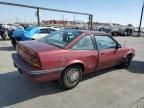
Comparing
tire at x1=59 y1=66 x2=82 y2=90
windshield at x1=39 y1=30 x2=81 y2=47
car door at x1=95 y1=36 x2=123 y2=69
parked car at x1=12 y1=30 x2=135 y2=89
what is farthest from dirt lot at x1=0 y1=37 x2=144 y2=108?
windshield at x1=39 y1=30 x2=81 y2=47

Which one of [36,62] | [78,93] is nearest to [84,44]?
[78,93]

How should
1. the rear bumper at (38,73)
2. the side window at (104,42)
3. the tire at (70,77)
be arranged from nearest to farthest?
1. the rear bumper at (38,73)
2. the tire at (70,77)
3. the side window at (104,42)

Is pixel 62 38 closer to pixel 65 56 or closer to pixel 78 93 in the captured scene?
pixel 65 56

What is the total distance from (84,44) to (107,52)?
0.95 metres

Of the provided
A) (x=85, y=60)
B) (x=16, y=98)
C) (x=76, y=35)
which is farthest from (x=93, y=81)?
(x=16, y=98)

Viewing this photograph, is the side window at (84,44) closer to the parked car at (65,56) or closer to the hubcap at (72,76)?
the parked car at (65,56)

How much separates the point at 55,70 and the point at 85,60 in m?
0.96

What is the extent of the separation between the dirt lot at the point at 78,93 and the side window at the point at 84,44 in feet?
3.46

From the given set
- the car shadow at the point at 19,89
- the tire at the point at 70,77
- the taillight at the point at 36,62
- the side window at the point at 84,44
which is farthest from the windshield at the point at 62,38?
the car shadow at the point at 19,89

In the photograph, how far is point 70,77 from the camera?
4.14 m

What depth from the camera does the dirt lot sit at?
353cm

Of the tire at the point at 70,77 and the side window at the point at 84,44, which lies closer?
the tire at the point at 70,77

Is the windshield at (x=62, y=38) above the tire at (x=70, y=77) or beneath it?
above

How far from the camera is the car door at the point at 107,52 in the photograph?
4.81 metres
